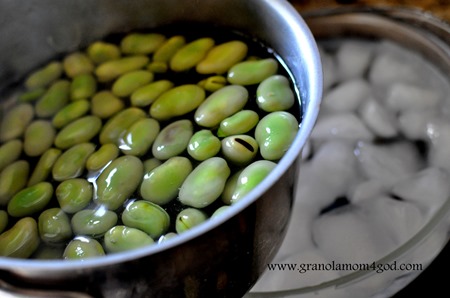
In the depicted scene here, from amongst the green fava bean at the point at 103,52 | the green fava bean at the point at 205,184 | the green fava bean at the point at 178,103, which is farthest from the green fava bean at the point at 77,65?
the green fava bean at the point at 205,184

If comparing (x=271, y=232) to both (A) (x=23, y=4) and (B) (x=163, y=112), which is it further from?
(A) (x=23, y=4)

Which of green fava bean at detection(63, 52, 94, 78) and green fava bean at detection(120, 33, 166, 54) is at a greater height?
green fava bean at detection(120, 33, 166, 54)

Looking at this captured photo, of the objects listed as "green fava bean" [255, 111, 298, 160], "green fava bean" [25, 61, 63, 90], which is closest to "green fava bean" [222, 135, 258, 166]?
"green fava bean" [255, 111, 298, 160]

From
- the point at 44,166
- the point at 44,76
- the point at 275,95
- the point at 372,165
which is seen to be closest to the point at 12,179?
the point at 44,166

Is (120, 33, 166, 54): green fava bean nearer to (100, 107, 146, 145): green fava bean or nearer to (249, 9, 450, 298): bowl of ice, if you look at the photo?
(100, 107, 146, 145): green fava bean

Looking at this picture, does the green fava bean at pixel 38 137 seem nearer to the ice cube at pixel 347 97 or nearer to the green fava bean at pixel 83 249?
the green fava bean at pixel 83 249

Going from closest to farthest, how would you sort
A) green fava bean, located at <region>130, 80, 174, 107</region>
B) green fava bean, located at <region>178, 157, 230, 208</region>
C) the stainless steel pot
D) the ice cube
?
the stainless steel pot
green fava bean, located at <region>178, 157, 230, 208</region>
green fava bean, located at <region>130, 80, 174, 107</region>
the ice cube

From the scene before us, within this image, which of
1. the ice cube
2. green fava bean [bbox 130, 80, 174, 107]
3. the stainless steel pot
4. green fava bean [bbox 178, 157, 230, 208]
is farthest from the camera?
the ice cube

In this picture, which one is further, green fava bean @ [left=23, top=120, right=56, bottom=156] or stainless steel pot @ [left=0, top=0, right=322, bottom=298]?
green fava bean @ [left=23, top=120, right=56, bottom=156]

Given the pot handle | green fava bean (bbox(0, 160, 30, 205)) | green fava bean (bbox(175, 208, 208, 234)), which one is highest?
the pot handle
